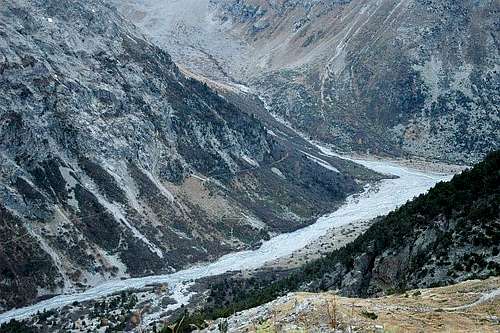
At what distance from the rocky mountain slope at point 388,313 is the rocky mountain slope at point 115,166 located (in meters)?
66.3

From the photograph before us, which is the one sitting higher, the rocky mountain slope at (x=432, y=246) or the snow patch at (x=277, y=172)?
the rocky mountain slope at (x=432, y=246)

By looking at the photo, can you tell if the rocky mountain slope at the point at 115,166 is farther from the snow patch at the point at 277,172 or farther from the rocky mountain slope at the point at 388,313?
the rocky mountain slope at the point at 388,313

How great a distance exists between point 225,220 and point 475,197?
3293 inches

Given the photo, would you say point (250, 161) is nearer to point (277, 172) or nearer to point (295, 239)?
point (277, 172)

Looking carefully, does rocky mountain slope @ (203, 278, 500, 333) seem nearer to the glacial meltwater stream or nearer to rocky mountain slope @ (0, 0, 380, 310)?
the glacial meltwater stream

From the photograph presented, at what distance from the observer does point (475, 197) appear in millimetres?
47031

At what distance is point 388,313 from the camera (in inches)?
1059

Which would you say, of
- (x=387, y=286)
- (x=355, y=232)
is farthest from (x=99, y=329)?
(x=355, y=232)

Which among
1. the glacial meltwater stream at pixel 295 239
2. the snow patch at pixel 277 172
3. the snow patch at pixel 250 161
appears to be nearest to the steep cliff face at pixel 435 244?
the glacial meltwater stream at pixel 295 239

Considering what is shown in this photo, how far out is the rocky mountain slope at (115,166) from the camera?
322 ft

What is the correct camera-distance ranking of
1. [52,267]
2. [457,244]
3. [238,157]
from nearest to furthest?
[457,244] < [52,267] < [238,157]

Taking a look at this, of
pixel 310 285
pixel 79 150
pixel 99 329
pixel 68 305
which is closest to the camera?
pixel 310 285

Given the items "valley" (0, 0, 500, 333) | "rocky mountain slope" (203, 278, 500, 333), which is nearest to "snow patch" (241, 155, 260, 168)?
"valley" (0, 0, 500, 333)

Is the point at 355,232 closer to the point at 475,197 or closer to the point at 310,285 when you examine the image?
the point at 310,285
